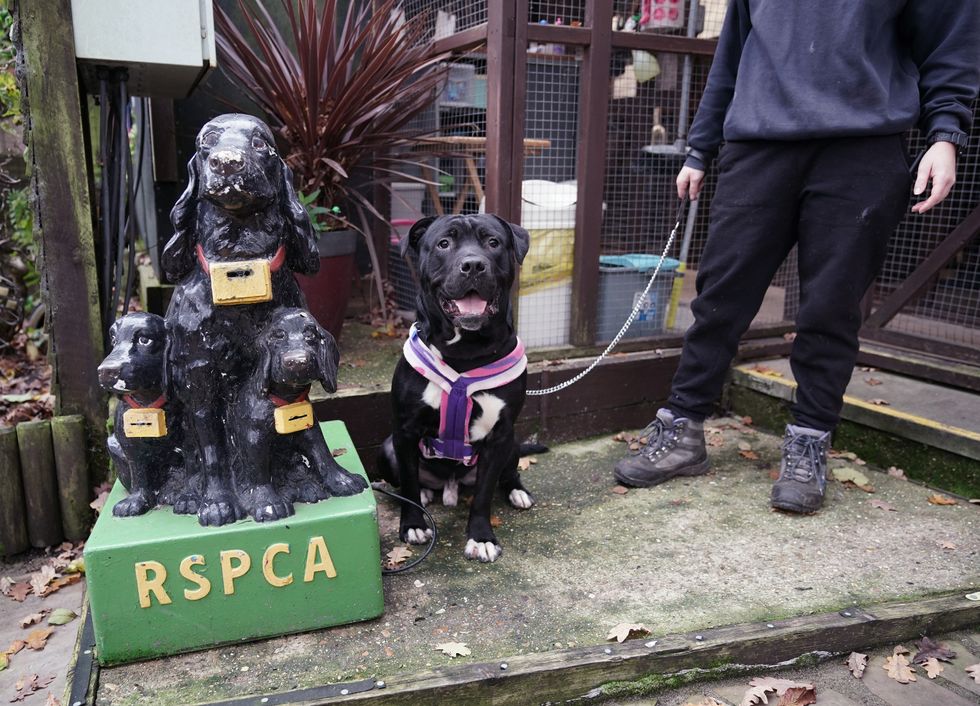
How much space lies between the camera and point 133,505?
2051 mm

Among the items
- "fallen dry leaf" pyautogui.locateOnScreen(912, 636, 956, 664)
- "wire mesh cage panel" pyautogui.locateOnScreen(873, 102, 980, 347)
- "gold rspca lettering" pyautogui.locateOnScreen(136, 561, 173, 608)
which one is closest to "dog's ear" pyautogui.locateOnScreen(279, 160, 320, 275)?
"gold rspca lettering" pyautogui.locateOnScreen(136, 561, 173, 608)

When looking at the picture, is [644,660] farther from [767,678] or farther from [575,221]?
[575,221]

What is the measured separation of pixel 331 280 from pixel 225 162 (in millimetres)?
1584

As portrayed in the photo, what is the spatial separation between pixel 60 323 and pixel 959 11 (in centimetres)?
329

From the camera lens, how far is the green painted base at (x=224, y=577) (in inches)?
74.7

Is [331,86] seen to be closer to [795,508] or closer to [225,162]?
[225,162]

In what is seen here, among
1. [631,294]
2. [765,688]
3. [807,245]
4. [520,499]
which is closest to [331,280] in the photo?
[520,499]

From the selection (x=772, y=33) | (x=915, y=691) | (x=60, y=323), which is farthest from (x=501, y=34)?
(x=915, y=691)

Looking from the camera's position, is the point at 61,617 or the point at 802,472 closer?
the point at 61,617

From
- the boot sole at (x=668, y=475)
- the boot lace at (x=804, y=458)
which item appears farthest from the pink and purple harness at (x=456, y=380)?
the boot lace at (x=804, y=458)

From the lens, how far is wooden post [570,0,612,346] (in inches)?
133

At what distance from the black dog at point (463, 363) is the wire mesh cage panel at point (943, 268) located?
2.80 meters

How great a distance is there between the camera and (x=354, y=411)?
317 centimetres

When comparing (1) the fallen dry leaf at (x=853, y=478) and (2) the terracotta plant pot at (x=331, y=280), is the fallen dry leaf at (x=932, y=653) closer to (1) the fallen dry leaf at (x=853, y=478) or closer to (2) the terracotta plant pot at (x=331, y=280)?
(1) the fallen dry leaf at (x=853, y=478)
